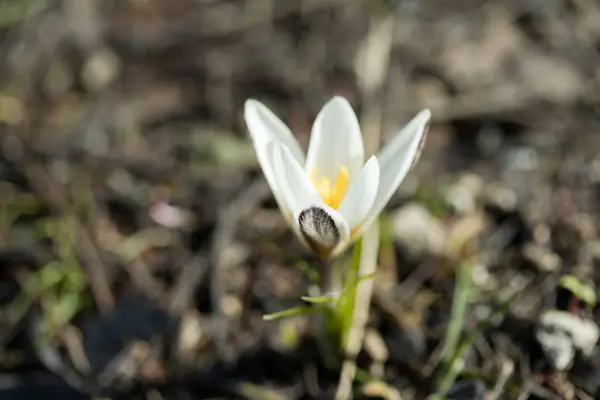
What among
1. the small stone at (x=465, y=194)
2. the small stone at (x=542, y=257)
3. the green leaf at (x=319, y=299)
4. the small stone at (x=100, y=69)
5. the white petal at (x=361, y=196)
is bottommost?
the small stone at (x=542, y=257)

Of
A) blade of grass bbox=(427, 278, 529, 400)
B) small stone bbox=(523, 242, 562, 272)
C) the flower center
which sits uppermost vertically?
the flower center

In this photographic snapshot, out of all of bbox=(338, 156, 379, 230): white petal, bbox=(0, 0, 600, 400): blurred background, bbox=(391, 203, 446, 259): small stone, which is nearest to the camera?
bbox=(338, 156, 379, 230): white petal

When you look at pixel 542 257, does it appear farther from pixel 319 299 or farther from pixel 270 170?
pixel 270 170

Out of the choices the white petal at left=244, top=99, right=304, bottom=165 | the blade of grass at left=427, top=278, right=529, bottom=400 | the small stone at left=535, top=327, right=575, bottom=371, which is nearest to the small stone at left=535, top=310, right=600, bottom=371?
the small stone at left=535, top=327, right=575, bottom=371

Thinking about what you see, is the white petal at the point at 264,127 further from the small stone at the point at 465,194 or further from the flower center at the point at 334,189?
the small stone at the point at 465,194

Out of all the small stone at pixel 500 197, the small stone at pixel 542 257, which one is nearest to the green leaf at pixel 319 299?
the small stone at pixel 542 257

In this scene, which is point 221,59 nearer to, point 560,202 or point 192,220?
point 192,220

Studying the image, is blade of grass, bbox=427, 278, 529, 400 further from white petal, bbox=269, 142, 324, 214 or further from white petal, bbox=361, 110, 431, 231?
white petal, bbox=269, 142, 324, 214
